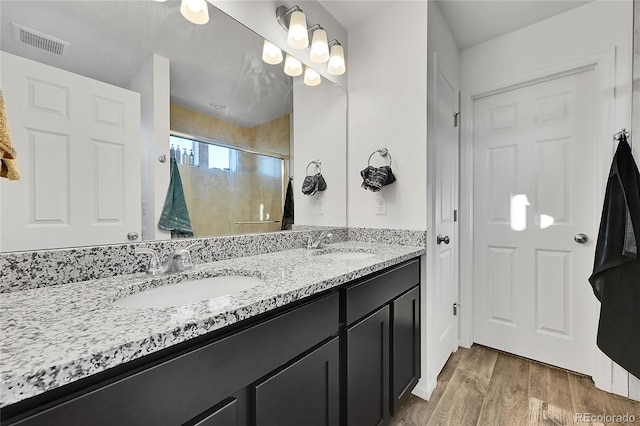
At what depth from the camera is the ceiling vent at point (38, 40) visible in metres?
0.79

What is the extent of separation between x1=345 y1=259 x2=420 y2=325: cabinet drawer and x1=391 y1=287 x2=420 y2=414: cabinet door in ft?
0.21

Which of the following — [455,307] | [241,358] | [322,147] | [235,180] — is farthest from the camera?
[455,307]

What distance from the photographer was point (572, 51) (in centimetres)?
182

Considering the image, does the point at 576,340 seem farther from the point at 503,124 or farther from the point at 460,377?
the point at 503,124

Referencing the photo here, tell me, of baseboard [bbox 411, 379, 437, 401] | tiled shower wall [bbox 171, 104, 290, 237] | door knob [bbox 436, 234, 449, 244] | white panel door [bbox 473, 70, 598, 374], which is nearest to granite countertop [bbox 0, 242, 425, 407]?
tiled shower wall [bbox 171, 104, 290, 237]

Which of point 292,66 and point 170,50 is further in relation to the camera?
point 292,66

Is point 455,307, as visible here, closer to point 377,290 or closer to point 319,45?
point 377,290

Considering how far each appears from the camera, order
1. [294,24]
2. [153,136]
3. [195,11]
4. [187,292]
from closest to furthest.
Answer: [187,292]
[153,136]
[195,11]
[294,24]

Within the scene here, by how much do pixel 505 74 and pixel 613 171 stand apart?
991mm

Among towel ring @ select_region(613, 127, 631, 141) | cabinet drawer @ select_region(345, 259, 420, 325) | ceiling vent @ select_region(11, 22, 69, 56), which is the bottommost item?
cabinet drawer @ select_region(345, 259, 420, 325)

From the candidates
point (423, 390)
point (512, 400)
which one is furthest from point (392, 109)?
point (512, 400)

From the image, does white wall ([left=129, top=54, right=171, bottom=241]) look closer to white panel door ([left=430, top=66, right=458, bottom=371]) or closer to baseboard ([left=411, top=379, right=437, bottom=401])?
white panel door ([left=430, top=66, right=458, bottom=371])

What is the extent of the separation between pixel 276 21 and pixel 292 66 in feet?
0.78

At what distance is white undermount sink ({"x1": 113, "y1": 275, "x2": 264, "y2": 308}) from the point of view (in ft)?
2.70
